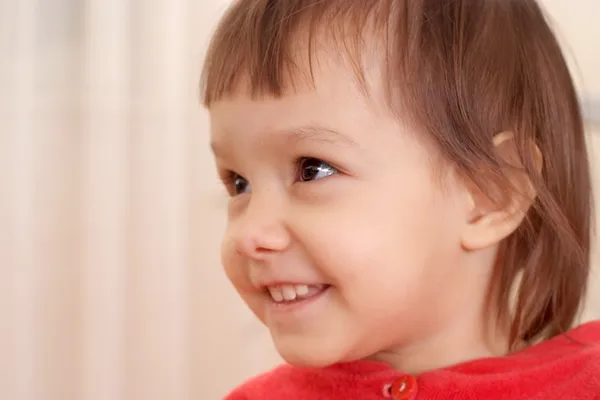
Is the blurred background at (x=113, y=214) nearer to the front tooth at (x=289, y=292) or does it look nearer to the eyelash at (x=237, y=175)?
the eyelash at (x=237, y=175)

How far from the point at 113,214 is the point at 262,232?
2.13ft

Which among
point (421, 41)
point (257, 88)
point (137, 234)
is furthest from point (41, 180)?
point (421, 41)

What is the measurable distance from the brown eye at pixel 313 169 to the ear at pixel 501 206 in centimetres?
15

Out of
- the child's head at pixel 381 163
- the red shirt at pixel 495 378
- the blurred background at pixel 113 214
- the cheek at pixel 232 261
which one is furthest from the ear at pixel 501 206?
the blurred background at pixel 113 214

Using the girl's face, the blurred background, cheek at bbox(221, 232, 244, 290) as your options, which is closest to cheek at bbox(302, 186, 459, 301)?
the girl's face

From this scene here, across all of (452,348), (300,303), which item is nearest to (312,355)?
(300,303)

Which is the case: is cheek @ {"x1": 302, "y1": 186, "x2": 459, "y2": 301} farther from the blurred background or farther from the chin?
the blurred background

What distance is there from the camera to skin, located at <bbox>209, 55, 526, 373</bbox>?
0.67 m

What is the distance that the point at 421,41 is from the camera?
0.70m

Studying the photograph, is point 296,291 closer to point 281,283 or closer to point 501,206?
point 281,283

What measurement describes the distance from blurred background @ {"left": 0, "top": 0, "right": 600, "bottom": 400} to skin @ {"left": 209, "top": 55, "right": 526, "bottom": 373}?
546 millimetres

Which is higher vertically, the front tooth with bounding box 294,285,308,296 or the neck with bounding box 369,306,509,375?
the front tooth with bounding box 294,285,308,296

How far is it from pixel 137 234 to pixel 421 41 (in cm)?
73

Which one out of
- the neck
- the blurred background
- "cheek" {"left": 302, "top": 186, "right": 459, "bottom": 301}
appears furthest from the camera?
the blurred background
